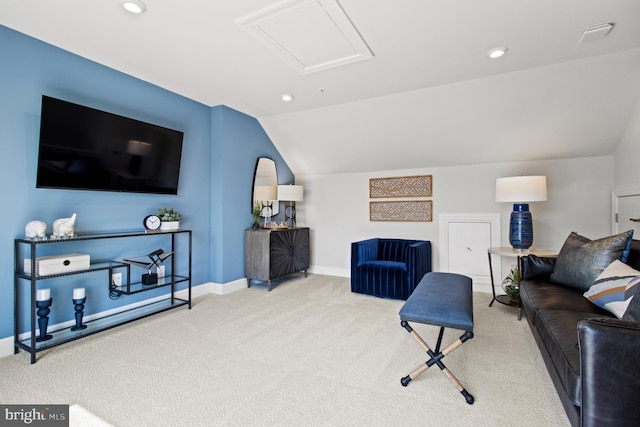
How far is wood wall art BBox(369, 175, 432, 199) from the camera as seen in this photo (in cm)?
455

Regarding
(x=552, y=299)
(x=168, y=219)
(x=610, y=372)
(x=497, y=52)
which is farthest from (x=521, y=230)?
(x=168, y=219)

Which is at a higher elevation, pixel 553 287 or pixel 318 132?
pixel 318 132

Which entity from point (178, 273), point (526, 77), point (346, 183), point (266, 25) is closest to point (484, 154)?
point (526, 77)

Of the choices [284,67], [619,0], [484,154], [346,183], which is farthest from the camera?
[346,183]

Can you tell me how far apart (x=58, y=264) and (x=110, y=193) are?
0.86 m

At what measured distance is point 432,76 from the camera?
3.08 meters

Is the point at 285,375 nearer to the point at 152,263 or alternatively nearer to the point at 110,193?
the point at 152,263

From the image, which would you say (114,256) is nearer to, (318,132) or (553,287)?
(318,132)

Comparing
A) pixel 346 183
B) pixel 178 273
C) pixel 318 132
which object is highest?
pixel 318 132

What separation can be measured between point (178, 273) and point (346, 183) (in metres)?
2.88

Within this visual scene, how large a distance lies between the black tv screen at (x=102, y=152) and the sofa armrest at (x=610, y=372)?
139 inches

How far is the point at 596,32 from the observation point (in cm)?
229

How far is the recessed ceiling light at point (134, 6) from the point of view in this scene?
2.01 meters

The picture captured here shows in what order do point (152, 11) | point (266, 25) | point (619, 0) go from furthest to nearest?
point (266, 25)
point (152, 11)
point (619, 0)
